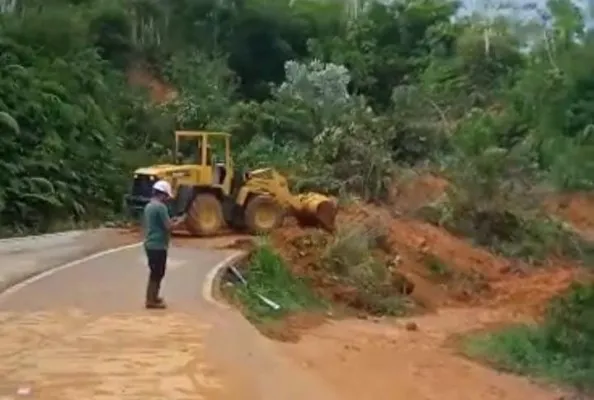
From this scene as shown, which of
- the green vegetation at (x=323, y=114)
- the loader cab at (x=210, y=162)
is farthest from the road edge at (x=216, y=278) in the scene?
the loader cab at (x=210, y=162)

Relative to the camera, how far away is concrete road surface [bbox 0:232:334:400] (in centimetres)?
1036

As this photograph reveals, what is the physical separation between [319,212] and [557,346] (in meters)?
9.86

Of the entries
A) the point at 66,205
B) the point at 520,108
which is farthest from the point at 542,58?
the point at 66,205

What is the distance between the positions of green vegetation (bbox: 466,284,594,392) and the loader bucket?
323 inches

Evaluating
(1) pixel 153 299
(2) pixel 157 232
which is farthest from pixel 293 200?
(2) pixel 157 232

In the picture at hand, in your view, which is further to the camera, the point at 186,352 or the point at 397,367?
the point at 397,367

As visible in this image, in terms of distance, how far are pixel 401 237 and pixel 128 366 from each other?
16731 mm

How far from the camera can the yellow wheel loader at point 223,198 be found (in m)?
24.3

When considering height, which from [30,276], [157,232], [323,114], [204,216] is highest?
[323,114]

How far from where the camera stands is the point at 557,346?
1656 cm

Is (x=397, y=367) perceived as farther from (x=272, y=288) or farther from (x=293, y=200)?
(x=293, y=200)

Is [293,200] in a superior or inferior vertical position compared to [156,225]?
inferior

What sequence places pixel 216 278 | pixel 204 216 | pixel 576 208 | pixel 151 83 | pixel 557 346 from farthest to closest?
pixel 151 83
pixel 576 208
pixel 204 216
pixel 216 278
pixel 557 346

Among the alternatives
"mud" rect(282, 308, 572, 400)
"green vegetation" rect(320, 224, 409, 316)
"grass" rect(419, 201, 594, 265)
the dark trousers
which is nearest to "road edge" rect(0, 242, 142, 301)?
the dark trousers
